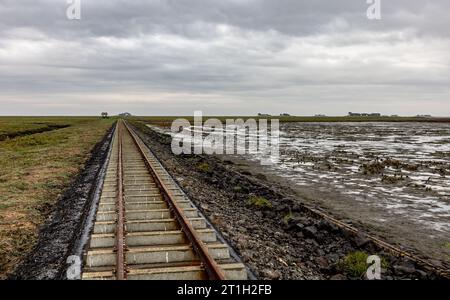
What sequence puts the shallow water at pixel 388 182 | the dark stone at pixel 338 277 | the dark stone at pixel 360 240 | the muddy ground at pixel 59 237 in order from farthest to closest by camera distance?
the shallow water at pixel 388 182, the dark stone at pixel 360 240, the dark stone at pixel 338 277, the muddy ground at pixel 59 237

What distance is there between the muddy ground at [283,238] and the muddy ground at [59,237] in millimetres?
3186

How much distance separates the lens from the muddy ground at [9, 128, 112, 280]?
23.0 ft

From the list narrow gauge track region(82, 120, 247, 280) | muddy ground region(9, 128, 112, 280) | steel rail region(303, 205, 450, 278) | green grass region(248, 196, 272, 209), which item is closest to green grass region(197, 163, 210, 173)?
muddy ground region(9, 128, 112, 280)

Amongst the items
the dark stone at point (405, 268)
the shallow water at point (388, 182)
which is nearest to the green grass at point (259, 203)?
the shallow water at point (388, 182)

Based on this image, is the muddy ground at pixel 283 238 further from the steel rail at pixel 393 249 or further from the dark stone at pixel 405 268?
the steel rail at pixel 393 249

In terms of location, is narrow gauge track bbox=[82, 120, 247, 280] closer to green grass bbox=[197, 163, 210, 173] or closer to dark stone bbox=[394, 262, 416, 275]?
dark stone bbox=[394, 262, 416, 275]

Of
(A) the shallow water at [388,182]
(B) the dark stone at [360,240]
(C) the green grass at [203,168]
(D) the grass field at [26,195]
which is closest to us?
(D) the grass field at [26,195]

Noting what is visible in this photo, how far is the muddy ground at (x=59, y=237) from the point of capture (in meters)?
7.00

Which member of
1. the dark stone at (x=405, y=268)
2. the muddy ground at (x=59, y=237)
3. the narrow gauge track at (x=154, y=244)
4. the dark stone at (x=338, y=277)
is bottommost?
the dark stone at (x=405, y=268)

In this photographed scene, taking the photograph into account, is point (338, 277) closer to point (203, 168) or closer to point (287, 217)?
point (287, 217)

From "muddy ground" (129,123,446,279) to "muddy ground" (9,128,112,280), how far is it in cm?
319
